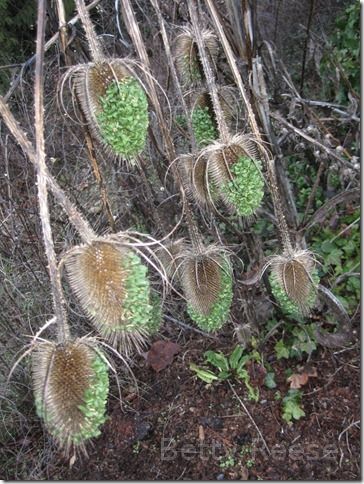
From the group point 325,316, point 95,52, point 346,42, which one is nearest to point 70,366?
point 95,52

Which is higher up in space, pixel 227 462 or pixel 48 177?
pixel 48 177

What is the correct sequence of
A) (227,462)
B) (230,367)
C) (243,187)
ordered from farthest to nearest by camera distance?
(230,367) < (227,462) < (243,187)

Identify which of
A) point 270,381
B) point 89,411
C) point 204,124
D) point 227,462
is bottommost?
point 227,462

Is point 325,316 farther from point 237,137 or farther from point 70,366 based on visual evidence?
point 70,366

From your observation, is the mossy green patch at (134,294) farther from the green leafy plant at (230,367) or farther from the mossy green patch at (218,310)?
the green leafy plant at (230,367)

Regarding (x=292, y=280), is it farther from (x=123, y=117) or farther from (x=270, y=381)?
(x=270, y=381)

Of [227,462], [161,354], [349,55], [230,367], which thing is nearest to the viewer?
[227,462]

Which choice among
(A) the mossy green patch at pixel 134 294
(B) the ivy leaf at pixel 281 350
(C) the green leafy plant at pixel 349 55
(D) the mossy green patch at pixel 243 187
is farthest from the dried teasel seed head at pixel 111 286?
(C) the green leafy plant at pixel 349 55

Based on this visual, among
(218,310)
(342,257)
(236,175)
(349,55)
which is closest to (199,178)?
(236,175)
